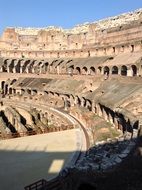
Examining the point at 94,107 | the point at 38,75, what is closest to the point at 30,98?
the point at 38,75

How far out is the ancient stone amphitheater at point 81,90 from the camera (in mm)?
15761

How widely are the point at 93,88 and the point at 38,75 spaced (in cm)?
1506

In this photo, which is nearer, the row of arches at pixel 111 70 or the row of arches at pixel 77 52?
the row of arches at pixel 111 70

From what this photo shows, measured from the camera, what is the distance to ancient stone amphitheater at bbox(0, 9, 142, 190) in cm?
1576

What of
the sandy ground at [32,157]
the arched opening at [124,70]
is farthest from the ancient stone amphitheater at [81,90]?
the sandy ground at [32,157]

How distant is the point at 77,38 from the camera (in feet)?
186

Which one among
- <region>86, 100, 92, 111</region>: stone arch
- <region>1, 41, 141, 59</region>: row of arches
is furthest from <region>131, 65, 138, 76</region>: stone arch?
<region>86, 100, 92, 111</region>: stone arch

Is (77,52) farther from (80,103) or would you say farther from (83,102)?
(83,102)

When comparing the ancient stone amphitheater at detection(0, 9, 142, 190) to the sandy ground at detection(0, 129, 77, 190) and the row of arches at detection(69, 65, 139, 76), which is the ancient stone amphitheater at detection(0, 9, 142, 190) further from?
the sandy ground at detection(0, 129, 77, 190)

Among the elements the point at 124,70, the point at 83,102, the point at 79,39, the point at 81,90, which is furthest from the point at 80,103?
the point at 79,39

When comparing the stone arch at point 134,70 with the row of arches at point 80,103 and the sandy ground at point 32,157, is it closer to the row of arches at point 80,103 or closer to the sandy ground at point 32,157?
the row of arches at point 80,103

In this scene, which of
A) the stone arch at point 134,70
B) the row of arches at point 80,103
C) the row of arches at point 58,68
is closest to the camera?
the row of arches at point 80,103

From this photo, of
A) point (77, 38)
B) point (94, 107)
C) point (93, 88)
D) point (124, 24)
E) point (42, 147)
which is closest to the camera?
point (42, 147)

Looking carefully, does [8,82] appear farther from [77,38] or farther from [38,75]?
[77,38]
